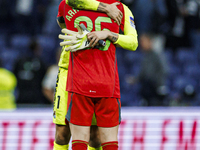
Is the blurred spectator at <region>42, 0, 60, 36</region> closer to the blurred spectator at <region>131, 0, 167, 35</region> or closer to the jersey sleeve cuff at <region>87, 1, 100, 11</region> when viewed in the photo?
the blurred spectator at <region>131, 0, 167, 35</region>

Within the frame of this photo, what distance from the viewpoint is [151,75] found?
6.76 meters

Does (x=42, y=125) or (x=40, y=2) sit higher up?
(x=40, y=2)

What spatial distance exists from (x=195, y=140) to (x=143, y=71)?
2679 millimetres

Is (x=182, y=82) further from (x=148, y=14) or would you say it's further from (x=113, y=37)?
(x=113, y=37)

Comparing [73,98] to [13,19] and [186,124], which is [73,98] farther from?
[13,19]

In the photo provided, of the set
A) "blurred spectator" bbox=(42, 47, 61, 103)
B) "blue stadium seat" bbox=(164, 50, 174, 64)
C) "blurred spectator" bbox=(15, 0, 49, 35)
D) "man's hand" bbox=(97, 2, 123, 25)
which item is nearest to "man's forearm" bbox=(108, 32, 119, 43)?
"man's hand" bbox=(97, 2, 123, 25)

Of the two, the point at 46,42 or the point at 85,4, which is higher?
the point at 85,4

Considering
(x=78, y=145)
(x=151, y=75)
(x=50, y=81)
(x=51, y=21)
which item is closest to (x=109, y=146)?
(x=78, y=145)

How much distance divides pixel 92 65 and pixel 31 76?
4500 mm

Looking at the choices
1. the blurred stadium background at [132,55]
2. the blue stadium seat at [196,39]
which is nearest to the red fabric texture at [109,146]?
the blurred stadium background at [132,55]

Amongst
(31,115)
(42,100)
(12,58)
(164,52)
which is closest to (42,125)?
(31,115)

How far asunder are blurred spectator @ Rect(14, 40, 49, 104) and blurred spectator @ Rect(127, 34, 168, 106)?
2043 mm

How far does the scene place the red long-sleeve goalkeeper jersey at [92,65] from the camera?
266 cm

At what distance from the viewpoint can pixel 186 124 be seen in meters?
4.38
